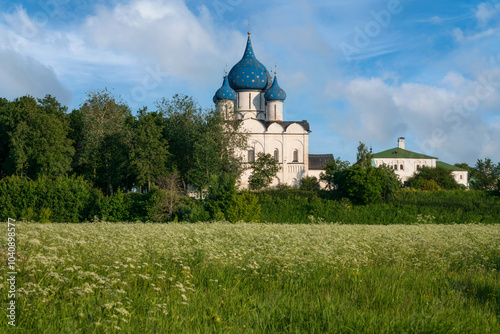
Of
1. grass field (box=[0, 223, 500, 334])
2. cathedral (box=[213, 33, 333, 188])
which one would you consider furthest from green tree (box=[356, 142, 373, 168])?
grass field (box=[0, 223, 500, 334])

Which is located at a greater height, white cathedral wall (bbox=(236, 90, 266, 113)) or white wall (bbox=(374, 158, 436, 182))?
white cathedral wall (bbox=(236, 90, 266, 113))

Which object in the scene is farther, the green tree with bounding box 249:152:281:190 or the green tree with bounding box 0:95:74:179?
the green tree with bounding box 249:152:281:190

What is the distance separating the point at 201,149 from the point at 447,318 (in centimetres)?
3165

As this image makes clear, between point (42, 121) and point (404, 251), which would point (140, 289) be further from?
point (42, 121)

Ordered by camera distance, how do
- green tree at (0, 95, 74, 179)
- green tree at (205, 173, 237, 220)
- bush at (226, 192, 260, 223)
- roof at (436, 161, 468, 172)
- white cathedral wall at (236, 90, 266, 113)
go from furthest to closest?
roof at (436, 161, 468, 172)
white cathedral wall at (236, 90, 266, 113)
green tree at (0, 95, 74, 179)
green tree at (205, 173, 237, 220)
bush at (226, 192, 260, 223)

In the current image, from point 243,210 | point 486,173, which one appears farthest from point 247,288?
point 486,173

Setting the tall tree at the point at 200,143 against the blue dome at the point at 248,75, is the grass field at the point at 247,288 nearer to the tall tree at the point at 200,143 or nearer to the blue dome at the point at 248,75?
the tall tree at the point at 200,143

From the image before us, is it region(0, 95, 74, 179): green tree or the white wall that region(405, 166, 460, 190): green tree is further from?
region(0, 95, 74, 179): green tree

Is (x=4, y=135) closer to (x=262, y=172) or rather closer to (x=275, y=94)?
(x=262, y=172)

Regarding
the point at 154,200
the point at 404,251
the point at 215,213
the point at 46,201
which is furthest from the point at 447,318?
the point at 46,201

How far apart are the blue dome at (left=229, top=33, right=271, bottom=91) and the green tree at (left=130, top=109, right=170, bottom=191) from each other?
20984 millimetres

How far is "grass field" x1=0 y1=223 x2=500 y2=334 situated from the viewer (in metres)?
5.32

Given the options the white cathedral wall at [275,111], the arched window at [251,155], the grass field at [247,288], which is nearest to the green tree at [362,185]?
the arched window at [251,155]

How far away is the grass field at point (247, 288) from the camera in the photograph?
532cm
